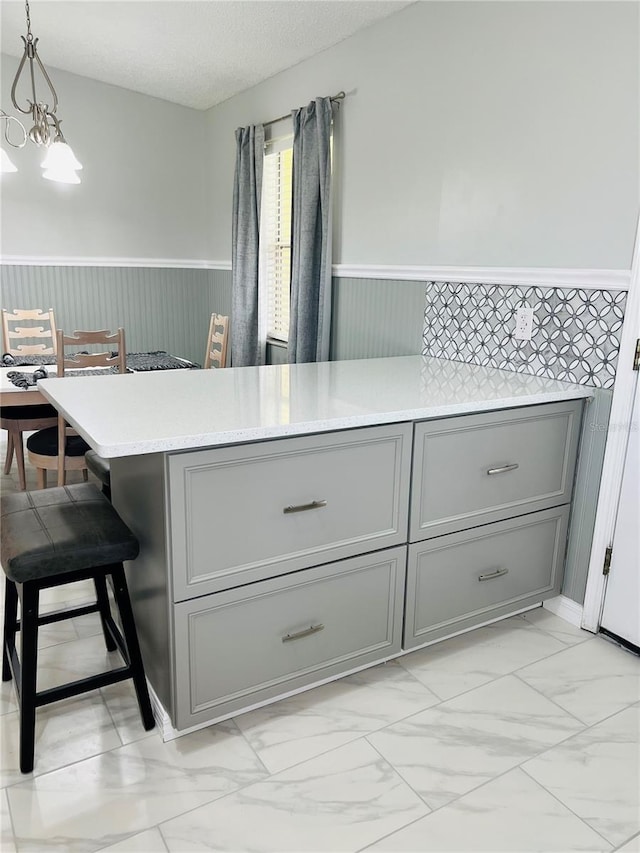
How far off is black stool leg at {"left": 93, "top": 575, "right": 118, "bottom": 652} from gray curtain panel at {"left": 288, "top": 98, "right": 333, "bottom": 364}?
6.29ft

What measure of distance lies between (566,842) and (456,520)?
885mm

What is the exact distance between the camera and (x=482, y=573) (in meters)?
2.18

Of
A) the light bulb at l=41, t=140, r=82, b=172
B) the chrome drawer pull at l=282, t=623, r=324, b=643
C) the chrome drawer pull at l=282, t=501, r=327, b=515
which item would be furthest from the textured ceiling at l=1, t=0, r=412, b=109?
the chrome drawer pull at l=282, t=623, r=324, b=643

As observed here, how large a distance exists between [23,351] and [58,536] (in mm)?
3154

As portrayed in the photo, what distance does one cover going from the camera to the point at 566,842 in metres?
1.45

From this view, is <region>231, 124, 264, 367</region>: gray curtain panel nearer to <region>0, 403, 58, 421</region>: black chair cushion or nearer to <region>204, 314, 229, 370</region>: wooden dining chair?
<region>204, 314, 229, 370</region>: wooden dining chair

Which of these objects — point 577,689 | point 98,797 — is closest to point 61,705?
point 98,797

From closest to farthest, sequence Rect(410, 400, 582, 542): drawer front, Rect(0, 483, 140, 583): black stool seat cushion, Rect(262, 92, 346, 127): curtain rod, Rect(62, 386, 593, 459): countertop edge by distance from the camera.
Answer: Rect(62, 386, 593, 459): countertop edge < Rect(0, 483, 140, 583): black stool seat cushion < Rect(410, 400, 582, 542): drawer front < Rect(262, 92, 346, 127): curtain rod

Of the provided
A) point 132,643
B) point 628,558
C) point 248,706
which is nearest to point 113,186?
point 132,643

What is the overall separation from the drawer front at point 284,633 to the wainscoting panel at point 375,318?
1.40m

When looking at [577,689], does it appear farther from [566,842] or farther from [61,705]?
[61,705]

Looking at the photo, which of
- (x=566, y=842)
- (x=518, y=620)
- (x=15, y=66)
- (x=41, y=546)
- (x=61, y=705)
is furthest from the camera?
(x=15, y=66)

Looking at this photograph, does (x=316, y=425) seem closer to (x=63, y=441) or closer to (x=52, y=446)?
(x=63, y=441)

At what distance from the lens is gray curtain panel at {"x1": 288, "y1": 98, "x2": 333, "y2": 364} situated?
341cm
